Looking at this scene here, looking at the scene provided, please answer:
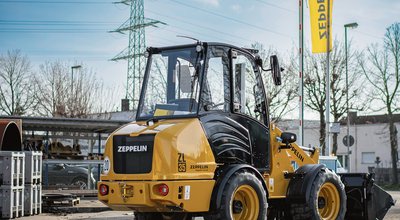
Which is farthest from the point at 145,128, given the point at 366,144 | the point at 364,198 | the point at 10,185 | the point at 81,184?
the point at 366,144

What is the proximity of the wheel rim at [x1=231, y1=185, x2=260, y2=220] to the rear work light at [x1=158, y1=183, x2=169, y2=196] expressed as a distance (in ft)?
4.02

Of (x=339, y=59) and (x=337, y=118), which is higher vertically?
(x=339, y=59)

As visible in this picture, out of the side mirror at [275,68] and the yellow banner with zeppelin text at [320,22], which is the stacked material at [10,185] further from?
the yellow banner with zeppelin text at [320,22]

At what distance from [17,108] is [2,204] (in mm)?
29719

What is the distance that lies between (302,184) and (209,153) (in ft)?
7.15

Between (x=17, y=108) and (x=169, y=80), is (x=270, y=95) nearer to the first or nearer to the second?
(x=17, y=108)

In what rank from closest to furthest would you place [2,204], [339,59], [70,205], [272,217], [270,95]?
[272,217] → [2,204] → [70,205] → [270,95] → [339,59]

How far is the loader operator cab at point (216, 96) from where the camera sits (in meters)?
9.89

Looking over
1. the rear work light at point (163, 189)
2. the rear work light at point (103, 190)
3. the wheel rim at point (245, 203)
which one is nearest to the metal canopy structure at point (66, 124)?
the rear work light at point (103, 190)

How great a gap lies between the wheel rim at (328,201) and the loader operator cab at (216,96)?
134 cm

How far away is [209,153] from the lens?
9.61 meters

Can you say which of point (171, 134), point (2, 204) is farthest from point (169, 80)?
point (2, 204)

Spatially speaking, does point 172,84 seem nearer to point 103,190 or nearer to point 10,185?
point 103,190

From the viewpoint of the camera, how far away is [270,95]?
35.5 m
